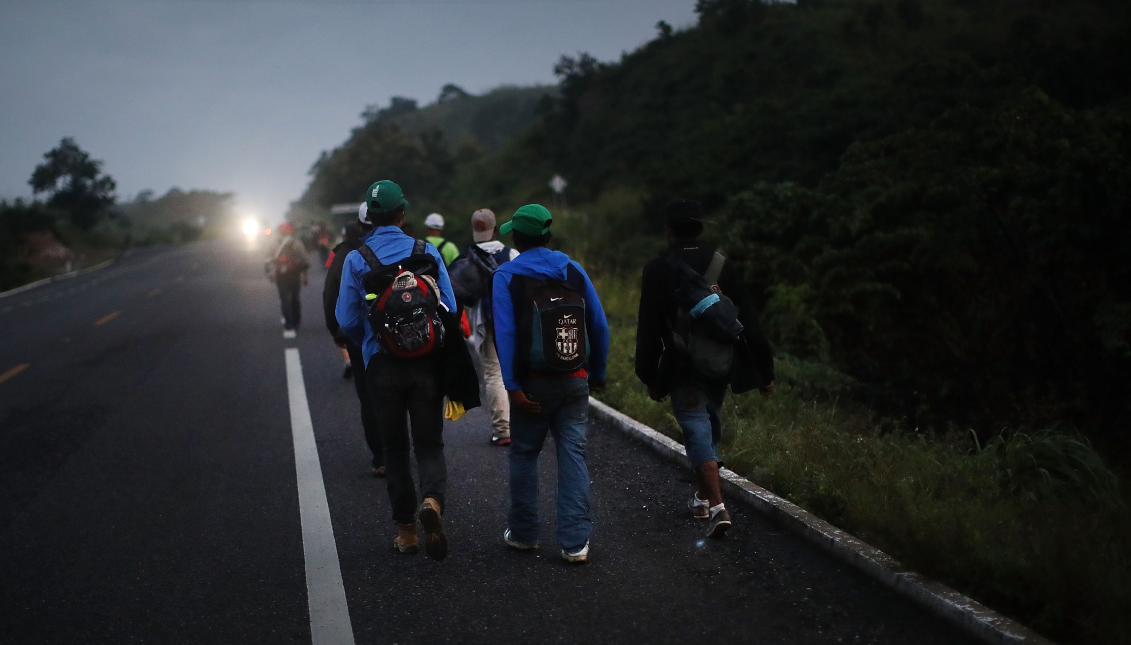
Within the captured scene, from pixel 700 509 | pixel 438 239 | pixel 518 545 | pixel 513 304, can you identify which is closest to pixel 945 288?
pixel 438 239

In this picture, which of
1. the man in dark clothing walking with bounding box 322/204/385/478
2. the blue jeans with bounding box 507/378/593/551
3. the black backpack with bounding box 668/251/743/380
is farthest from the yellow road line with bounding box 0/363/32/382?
the black backpack with bounding box 668/251/743/380

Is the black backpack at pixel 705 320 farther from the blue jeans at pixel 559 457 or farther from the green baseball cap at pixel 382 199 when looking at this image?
the green baseball cap at pixel 382 199

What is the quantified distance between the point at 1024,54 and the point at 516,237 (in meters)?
29.5

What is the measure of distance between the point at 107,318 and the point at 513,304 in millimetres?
17536

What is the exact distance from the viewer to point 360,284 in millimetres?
5125

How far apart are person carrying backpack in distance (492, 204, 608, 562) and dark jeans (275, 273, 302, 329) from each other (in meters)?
10.3

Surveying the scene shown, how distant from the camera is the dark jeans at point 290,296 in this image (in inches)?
575

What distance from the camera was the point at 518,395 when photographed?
16.0 feet

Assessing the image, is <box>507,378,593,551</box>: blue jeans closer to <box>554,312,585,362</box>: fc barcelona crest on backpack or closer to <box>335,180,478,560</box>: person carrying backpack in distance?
<box>554,312,585,362</box>: fc barcelona crest on backpack

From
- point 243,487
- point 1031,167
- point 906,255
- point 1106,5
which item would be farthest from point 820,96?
point 243,487

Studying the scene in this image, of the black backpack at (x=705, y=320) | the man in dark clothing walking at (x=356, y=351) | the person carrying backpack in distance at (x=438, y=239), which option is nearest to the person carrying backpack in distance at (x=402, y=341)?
the man in dark clothing walking at (x=356, y=351)

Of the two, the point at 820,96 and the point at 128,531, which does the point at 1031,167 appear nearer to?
the point at 128,531

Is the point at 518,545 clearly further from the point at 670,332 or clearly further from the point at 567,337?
the point at 670,332

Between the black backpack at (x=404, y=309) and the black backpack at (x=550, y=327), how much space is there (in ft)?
1.46
